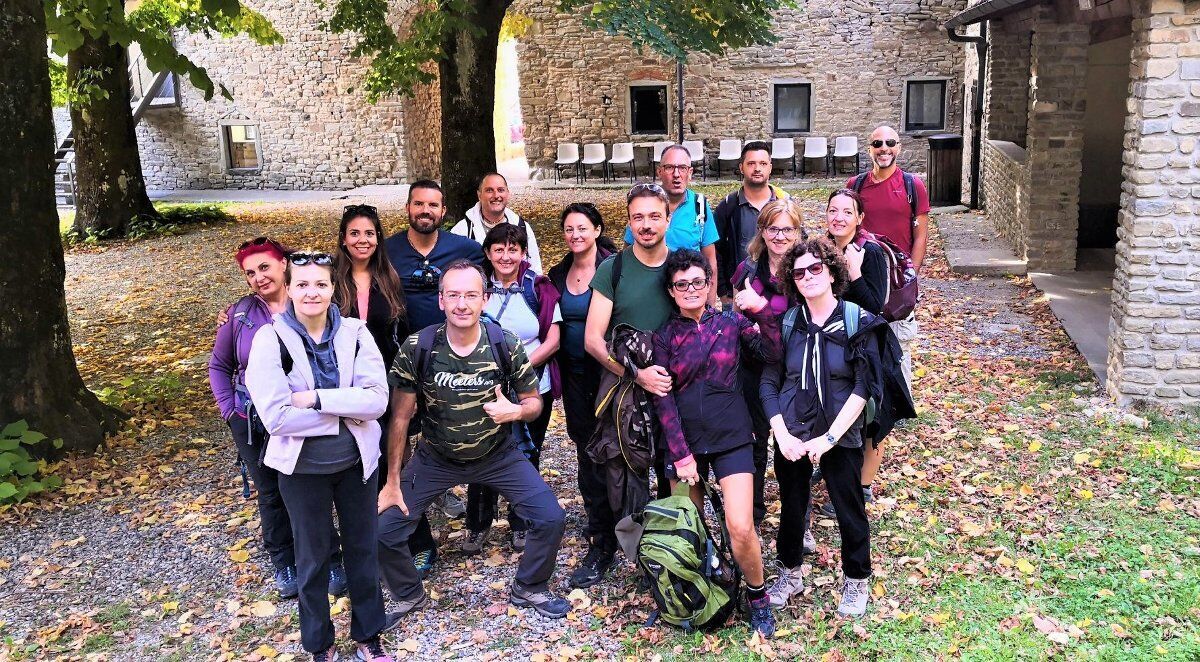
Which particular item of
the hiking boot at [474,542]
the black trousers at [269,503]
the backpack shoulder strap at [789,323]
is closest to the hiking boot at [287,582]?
the black trousers at [269,503]

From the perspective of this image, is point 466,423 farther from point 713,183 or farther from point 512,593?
point 713,183

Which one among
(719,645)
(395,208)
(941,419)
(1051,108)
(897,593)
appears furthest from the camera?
(395,208)

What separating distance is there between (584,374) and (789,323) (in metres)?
1.12

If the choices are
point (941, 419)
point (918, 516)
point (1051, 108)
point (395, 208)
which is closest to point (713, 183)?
point (395, 208)

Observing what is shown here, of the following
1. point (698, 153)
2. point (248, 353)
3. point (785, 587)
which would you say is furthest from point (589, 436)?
point (698, 153)

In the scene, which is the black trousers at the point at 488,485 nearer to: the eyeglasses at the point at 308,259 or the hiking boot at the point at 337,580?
the hiking boot at the point at 337,580

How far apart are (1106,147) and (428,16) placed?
9.19 m

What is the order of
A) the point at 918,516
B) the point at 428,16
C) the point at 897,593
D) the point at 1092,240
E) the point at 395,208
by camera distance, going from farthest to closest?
the point at 395,208
the point at 428,16
the point at 1092,240
the point at 918,516
the point at 897,593

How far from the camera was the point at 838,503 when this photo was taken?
4.25m

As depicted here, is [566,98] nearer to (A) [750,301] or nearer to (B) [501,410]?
(A) [750,301]

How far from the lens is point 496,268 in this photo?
480cm

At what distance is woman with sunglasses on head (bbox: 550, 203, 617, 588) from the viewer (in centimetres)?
477

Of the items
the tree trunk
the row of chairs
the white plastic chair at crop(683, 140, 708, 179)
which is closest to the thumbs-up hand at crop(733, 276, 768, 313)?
the tree trunk

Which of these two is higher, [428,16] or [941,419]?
[428,16]
